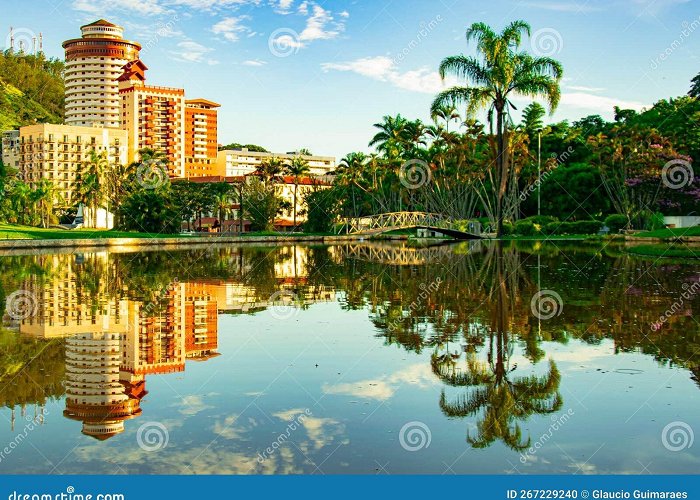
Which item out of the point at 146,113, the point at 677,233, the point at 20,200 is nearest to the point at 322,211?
the point at 20,200

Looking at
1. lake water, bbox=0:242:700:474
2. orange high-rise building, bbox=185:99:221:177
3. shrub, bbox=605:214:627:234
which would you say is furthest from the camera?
orange high-rise building, bbox=185:99:221:177

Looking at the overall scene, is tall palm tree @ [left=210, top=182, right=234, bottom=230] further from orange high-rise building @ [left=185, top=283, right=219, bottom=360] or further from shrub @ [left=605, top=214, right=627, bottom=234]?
orange high-rise building @ [left=185, top=283, right=219, bottom=360]

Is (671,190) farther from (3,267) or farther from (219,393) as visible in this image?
(219,393)

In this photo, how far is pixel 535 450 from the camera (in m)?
6.77

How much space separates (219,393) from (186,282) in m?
15.4

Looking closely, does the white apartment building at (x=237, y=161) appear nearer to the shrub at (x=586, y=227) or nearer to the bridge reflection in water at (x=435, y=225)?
the bridge reflection in water at (x=435, y=225)

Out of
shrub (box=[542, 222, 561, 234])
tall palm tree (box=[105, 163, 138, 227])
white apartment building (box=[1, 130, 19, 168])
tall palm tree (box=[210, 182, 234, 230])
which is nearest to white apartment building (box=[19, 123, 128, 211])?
white apartment building (box=[1, 130, 19, 168])

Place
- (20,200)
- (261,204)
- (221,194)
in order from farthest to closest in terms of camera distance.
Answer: (221,194) < (20,200) < (261,204)
